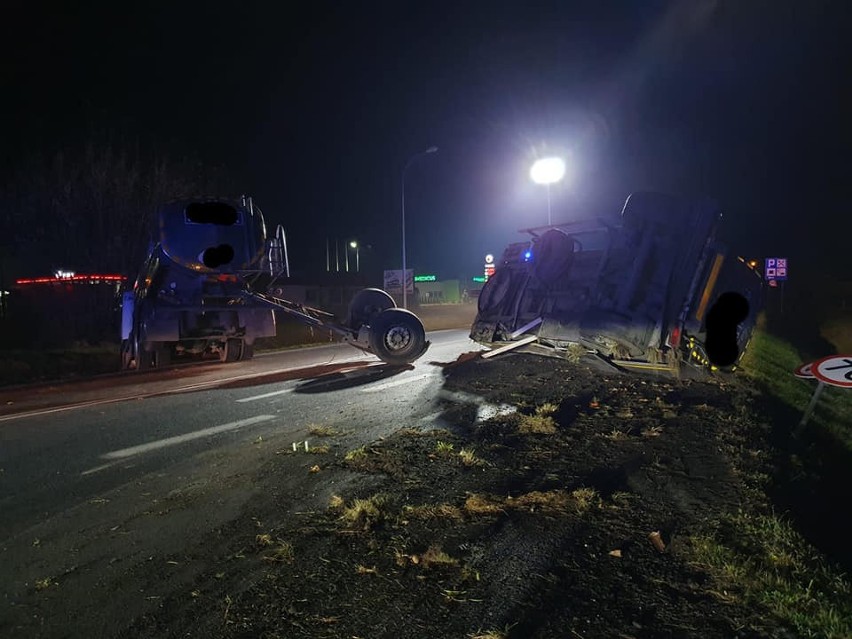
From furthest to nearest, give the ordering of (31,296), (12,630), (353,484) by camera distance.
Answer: (31,296) < (353,484) < (12,630)

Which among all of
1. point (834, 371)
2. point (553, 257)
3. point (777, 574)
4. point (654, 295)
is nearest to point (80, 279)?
point (553, 257)

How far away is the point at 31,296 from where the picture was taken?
58.7 ft

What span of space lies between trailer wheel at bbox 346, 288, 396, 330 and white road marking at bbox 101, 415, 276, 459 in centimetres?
422

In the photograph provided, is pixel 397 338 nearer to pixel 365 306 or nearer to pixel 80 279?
pixel 365 306

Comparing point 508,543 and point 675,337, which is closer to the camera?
point 508,543

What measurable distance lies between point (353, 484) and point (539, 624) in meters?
2.13

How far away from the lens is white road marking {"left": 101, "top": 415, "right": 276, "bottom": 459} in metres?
5.56

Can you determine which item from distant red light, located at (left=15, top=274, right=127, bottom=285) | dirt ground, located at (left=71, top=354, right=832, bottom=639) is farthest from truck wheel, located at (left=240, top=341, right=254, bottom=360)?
distant red light, located at (left=15, top=274, right=127, bottom=285)

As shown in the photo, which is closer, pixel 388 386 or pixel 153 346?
pixel 388 386

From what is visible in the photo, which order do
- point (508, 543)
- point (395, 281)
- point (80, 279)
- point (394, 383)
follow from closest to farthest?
1. point (508, 543)
2. point (394, 383)
3. point (80, 279)
4. point (395, 281)

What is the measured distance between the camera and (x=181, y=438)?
605 centimetres

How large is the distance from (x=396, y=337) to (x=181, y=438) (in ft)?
16.0

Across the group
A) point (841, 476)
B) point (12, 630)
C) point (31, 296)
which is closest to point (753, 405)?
point (841, 476)

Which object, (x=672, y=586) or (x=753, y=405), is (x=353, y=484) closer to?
(x=672, y=586)
